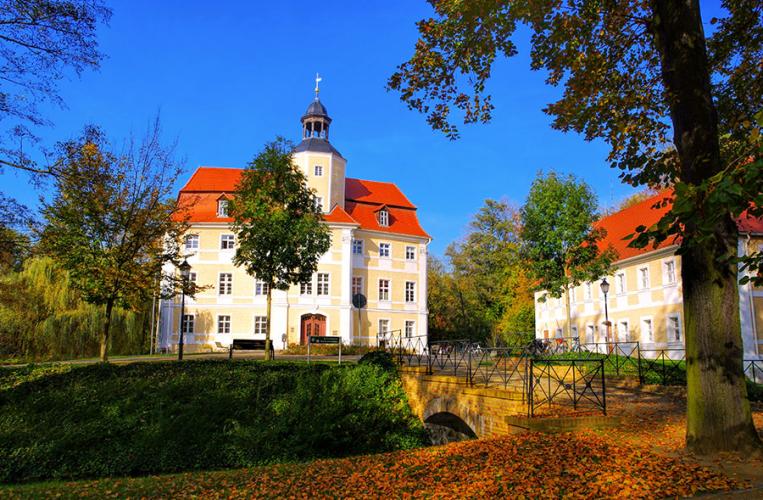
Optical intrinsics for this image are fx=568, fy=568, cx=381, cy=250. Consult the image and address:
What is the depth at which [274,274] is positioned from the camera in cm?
2173

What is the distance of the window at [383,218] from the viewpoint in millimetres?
43250

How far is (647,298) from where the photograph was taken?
30.7 metres

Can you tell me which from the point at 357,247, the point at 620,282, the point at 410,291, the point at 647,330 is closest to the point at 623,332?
the point at 647,330

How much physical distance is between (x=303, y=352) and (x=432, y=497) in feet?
98.1

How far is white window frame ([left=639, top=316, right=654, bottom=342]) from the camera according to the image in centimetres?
3009

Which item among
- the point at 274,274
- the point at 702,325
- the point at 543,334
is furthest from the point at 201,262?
the point at 702,325

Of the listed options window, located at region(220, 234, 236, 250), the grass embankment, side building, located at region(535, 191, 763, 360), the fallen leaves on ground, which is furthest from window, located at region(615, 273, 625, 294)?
the fallen leaves on ground

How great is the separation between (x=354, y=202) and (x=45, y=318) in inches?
864

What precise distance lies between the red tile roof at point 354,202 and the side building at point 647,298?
13667 mm

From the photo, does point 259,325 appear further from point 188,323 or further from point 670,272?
point 670,272

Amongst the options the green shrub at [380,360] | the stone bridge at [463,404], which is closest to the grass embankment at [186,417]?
the green shrub at [380,360]

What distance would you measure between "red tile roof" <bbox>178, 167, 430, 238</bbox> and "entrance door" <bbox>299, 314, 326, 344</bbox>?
6.83 m

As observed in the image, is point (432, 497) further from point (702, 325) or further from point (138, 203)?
point (138, 203)

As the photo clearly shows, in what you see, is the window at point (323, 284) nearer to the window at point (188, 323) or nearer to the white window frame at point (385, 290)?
the white window frame at point (385, 290)
